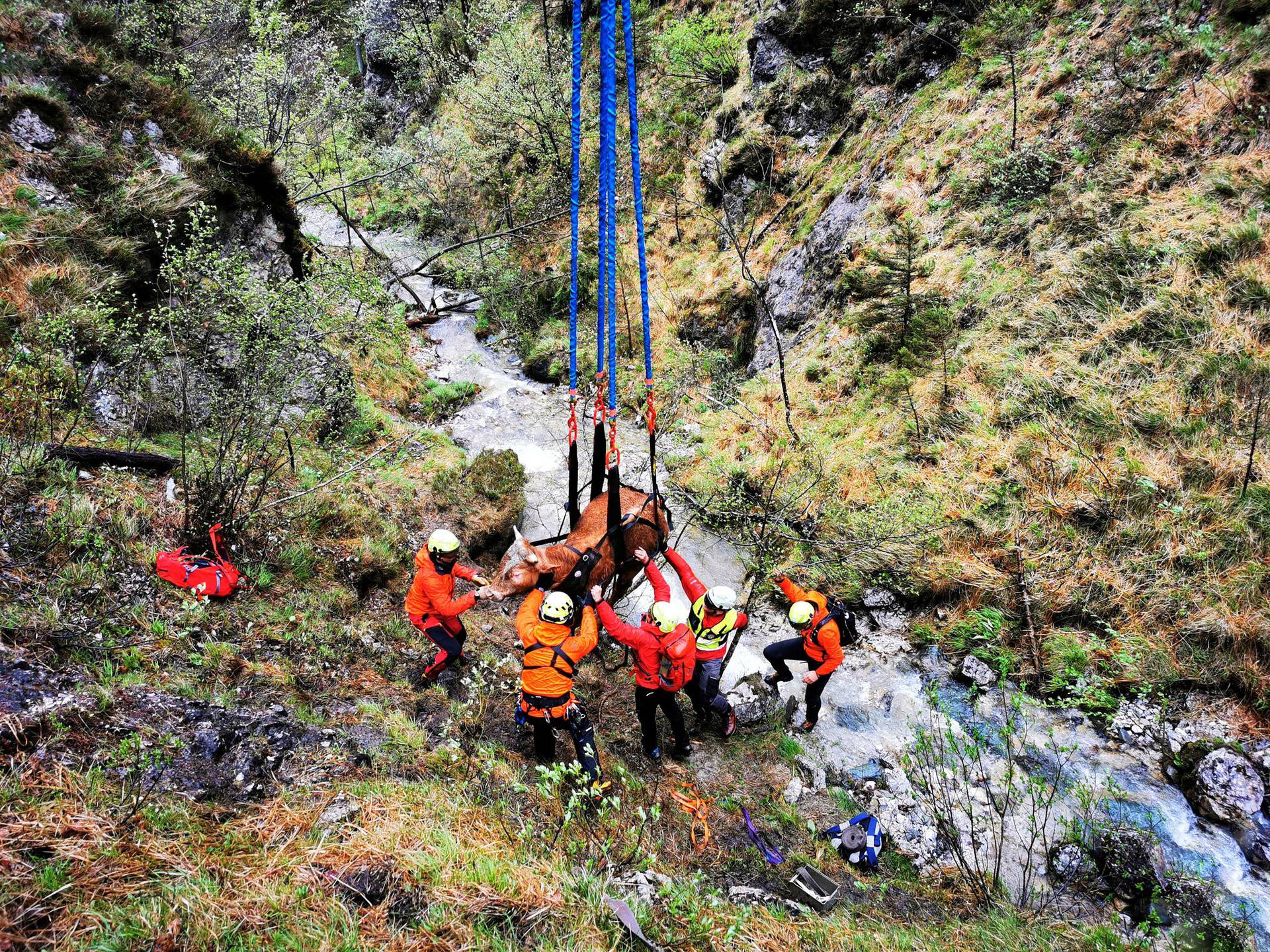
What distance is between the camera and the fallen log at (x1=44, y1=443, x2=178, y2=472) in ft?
16.8

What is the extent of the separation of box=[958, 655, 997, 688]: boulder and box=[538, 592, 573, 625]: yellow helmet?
14.3 ft

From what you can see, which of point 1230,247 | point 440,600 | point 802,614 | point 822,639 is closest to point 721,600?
point 802,614

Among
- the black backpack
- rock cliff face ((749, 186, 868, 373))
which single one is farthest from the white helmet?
rock cliff face ((749, 186, 868, 373))

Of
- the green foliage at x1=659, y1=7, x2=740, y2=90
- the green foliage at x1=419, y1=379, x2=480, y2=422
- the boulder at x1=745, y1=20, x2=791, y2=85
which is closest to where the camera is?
the green foliage at x1=419, y1=379, x2=480, y2=422

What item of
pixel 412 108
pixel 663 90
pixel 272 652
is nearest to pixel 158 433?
pixel 272 652

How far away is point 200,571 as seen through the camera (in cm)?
497

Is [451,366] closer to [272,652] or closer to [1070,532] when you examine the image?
[272,652]

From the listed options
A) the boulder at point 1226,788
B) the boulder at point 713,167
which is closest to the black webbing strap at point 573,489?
the boulder at point 1226,788

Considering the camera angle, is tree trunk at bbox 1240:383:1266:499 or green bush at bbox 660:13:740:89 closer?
tree trunk at bbox 1240:383:1266:499

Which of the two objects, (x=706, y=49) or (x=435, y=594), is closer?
(x=435, y=594)

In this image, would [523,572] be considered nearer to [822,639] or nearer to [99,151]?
[822,639]

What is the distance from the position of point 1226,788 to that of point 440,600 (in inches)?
253

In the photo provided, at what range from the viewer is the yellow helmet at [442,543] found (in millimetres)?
5215

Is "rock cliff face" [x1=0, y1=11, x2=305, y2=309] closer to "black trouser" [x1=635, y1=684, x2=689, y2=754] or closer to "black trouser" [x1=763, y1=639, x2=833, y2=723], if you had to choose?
"black trouser" [x1=635, y1=684, x2=689, y2=754]
